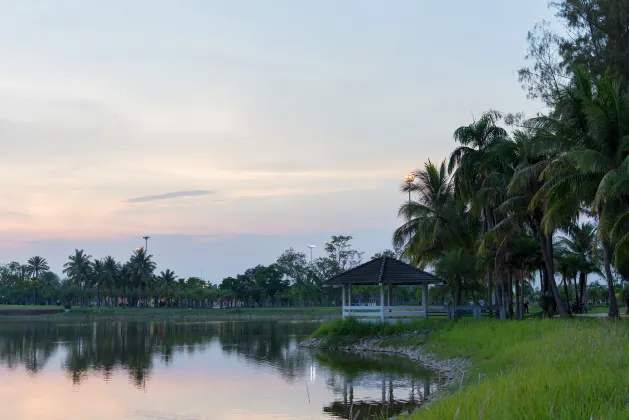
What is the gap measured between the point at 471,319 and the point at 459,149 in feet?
32.8

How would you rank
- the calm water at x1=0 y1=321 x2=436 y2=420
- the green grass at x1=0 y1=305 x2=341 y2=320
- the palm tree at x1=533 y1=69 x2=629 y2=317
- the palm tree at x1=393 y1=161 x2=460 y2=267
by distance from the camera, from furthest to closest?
the green grass at x1=0 y1=305 x2=341 y2=320 → the palm tree at x1=393 y1=161 x2=460 y2=267 → the palm tree at x1=533 y1=69 x2=629 y2=317 → the calm water at x1=0 y1=321 x2=436 y2=420

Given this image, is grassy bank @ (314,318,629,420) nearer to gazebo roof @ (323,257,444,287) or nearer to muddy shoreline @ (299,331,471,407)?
muddy shoreline @ (299,331,471,407)

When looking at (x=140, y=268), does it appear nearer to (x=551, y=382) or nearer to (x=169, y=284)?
(x=169, y=284)

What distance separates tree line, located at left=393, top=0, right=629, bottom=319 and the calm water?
8.80m

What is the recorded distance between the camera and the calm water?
61.0 ft

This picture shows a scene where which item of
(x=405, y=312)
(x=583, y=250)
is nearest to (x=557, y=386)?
(x=405, y=312)

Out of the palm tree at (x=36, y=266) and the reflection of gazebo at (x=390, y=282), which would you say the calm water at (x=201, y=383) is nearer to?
the reflection of gazebo at (x=390, y=282)

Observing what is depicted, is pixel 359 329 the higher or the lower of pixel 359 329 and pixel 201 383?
the higher

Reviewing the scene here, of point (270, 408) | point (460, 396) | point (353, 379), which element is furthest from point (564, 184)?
point (460, 396)

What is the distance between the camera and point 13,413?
61.1ft

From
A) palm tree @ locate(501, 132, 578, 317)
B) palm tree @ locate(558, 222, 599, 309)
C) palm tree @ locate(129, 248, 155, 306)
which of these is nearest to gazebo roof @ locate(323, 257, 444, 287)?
palm tree @ locate(501, 132, 578, 317)

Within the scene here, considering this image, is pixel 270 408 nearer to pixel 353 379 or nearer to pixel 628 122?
pixel 353 379

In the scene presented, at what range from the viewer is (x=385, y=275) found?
124ft

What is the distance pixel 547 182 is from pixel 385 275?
13.6 meters
